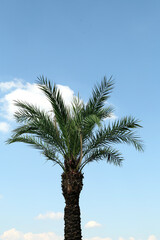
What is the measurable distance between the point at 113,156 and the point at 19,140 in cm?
467

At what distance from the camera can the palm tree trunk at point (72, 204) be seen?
1406 centimetres

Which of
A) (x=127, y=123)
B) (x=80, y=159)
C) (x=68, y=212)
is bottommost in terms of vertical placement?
(x=68, y=212)

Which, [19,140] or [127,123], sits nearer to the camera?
[127,123]

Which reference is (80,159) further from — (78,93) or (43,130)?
(78,93)

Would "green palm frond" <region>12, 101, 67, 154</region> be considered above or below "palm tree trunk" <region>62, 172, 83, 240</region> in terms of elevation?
above

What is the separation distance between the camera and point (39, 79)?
1475 cm

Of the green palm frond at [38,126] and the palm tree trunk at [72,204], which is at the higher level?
the green palm frond at [38,126]

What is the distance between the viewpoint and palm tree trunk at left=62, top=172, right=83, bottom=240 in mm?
14062

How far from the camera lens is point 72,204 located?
565 inches

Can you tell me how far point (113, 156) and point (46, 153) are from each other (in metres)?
3.31

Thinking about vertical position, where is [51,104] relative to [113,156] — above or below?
above

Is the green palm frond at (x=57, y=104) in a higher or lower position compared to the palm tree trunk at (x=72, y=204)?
higher

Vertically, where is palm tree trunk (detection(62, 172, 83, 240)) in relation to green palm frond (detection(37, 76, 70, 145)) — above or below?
below

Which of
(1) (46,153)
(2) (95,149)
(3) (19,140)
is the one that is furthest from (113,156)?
(3) (19,140)
